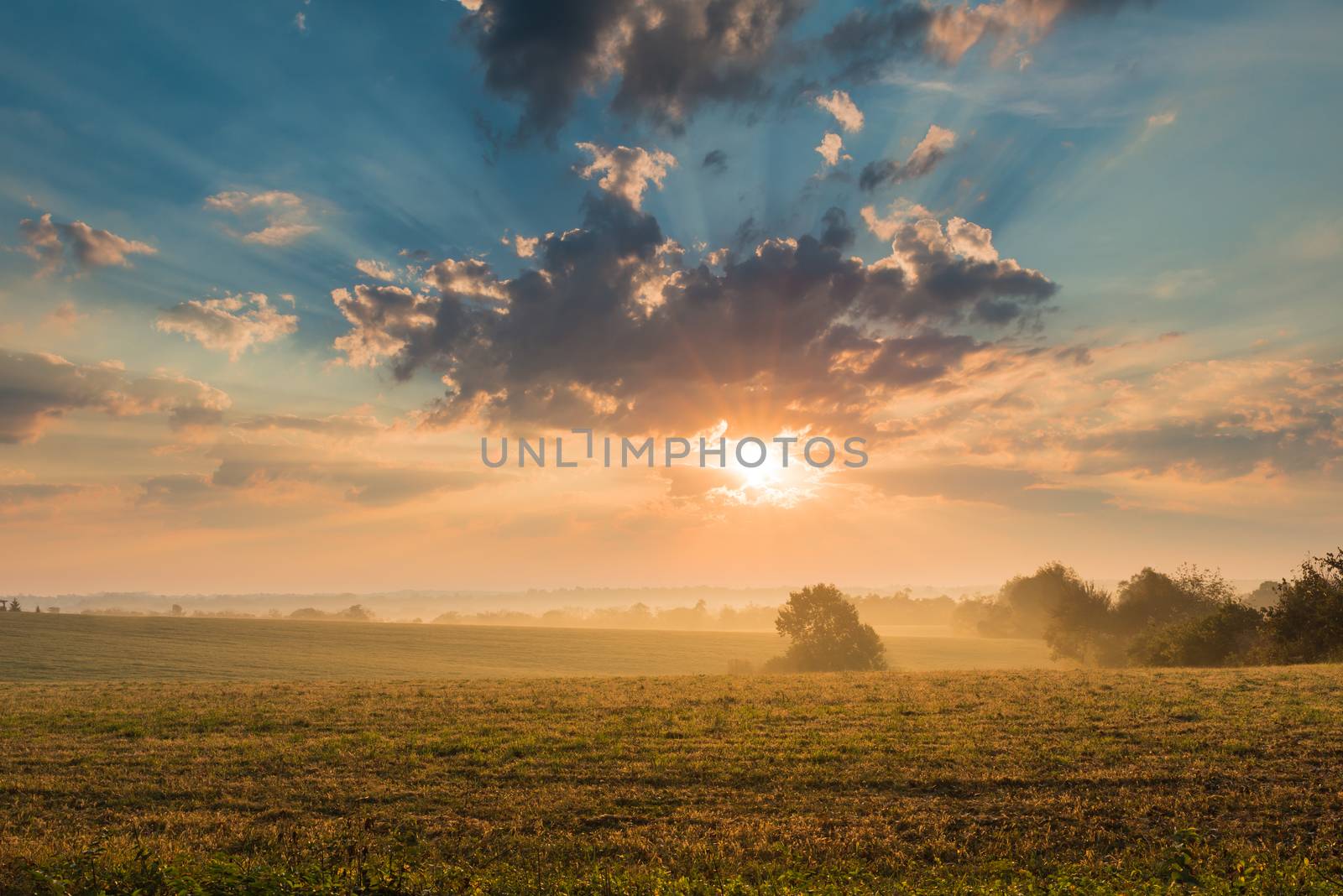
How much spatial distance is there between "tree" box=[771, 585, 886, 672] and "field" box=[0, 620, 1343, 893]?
145 ft

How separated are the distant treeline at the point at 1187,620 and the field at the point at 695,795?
23.6 meters

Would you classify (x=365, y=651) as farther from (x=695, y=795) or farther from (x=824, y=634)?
(x=695, y=795)

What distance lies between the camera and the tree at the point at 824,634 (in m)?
68.8

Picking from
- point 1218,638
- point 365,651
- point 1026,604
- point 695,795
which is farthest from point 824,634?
point 1026,604

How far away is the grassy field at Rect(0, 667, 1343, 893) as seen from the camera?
1090 cm

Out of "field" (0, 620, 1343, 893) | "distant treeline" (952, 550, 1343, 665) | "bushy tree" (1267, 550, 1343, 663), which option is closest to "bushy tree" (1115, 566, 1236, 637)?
"distant treeline" (952, 550, 1343, 665)

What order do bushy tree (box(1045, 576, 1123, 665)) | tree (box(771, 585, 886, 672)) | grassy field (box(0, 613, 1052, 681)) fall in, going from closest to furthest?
grassy field (box(0, 613, 1052, 681))
tree (box(771, 585, 886, 672))
bushy tree (box(1045, 576, 1123, 665))

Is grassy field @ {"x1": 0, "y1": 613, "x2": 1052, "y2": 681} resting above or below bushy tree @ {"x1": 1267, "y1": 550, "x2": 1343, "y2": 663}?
below

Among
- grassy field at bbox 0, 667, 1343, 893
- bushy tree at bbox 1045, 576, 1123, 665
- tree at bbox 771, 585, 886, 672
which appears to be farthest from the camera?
bushy tree at bbox 1045, 576, 1123, 665

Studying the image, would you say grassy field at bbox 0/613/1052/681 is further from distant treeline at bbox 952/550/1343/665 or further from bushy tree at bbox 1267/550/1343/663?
bushy tree at bbox 1267/550/1343/663

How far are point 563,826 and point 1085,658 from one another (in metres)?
71.8

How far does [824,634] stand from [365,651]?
166ft

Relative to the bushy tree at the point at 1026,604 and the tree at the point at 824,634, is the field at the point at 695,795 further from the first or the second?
the bushy tree at the point at 1026,604

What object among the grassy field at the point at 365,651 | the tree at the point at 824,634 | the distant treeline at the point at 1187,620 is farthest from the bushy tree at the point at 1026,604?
the tree at the point at 824,634
